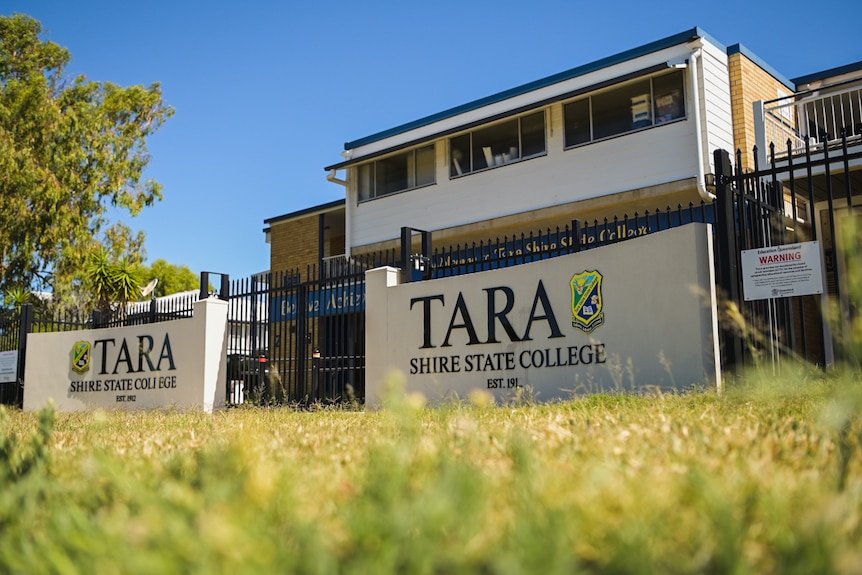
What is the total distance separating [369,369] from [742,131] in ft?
31.2

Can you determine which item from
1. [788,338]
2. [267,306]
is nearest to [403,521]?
[788,338]

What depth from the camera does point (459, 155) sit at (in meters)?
19.3

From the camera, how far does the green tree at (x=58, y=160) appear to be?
1150 inches

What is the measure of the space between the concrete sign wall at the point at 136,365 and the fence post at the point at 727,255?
9756 millimetres

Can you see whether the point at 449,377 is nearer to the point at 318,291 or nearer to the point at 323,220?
the point at 318,291

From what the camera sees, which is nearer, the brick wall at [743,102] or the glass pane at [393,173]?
the brick wall at [743,102]

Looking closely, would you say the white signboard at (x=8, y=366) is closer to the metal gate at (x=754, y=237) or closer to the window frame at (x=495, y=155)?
the window frame at (x=495, y=155)

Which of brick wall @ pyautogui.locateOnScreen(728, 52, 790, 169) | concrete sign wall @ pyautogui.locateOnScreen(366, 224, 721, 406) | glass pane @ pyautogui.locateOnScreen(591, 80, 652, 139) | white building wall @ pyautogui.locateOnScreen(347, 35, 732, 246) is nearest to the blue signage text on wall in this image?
concrete sign wall @ pyautogui.locateOnScreen(366, 224, 721, 406)

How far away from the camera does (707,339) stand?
8188 mm

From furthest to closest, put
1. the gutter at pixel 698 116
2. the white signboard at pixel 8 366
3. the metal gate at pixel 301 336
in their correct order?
the white signboard at pixel 8 366 → the gutter at pixel 698 116 → the metal gate at pixel 301 336

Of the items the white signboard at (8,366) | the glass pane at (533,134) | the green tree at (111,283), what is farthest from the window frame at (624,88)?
the white signboard at (8,366)

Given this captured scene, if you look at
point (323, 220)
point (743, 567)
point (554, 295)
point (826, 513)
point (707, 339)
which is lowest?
point (743, 567)

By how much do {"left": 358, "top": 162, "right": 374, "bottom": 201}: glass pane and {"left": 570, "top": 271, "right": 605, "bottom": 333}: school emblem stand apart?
39.8 feet

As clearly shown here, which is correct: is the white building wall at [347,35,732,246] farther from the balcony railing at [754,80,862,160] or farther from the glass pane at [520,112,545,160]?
the balcony railing at [754,80,862,160]
